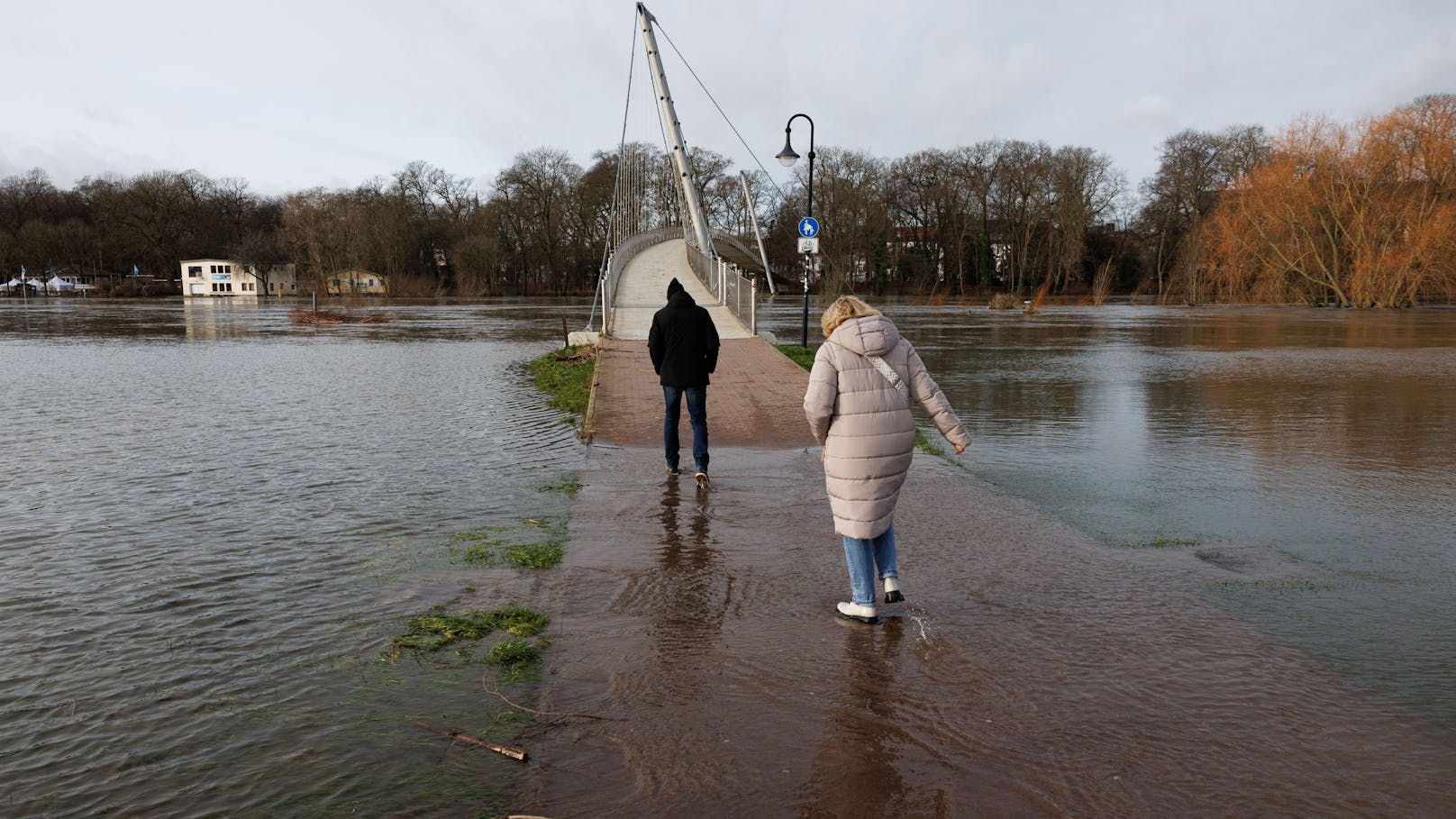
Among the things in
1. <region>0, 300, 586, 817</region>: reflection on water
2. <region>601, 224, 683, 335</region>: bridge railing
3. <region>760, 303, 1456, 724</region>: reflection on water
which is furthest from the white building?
<region>0, 300, 586, 817</region>: reflection on water

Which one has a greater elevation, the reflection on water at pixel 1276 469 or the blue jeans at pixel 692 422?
the blue jeans at pixel 692 422

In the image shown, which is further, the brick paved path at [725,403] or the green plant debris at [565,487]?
the brick paved path at [725,403]

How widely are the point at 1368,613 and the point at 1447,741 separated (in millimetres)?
1551

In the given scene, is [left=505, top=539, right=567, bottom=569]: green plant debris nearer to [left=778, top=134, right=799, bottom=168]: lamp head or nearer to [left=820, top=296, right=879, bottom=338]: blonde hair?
[left=820, top=296, right=879, bottom=338]: blonde hair

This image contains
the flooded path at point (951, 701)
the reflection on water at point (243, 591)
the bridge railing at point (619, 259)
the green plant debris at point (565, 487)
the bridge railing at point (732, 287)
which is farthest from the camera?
the bridge railing at point (732, 287)

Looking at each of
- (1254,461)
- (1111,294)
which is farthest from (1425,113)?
(1254,461)

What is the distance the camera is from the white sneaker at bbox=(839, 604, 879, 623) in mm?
4754

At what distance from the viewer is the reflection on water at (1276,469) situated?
4.95 meters

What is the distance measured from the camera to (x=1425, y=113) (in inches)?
1777

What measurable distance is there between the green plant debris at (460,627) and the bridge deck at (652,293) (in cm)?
1381

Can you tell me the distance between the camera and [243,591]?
5320 millimetres

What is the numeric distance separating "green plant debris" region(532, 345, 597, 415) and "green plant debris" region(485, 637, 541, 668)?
8457mm

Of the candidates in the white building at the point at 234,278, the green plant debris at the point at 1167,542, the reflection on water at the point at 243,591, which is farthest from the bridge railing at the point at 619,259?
the white building at the point at 234,278

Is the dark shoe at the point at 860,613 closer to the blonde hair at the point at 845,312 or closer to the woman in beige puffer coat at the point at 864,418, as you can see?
the woman in beige puffer coat at the point at 864,418
